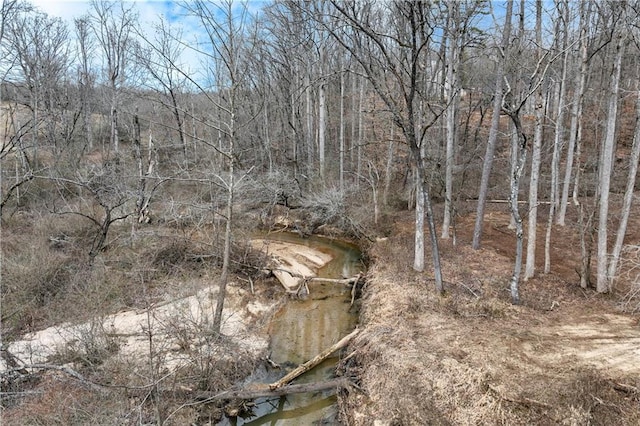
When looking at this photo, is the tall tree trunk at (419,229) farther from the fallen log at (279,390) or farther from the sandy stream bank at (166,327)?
the fallen log at (279,390)

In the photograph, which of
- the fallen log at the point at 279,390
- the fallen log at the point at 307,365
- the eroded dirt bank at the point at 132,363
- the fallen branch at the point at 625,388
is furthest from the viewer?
the fallen log at the point at 307,365

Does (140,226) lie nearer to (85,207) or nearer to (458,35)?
(85,207)

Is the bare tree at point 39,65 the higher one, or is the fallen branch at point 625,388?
the bare tree at point 39,65

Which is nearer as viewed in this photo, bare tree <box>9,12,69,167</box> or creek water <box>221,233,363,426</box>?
creek water <box>221,233,363,426</box>

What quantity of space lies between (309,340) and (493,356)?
4.43 metres

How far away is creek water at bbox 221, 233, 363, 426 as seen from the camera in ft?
22.1

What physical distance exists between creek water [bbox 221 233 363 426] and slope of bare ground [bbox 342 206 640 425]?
0.68 meters

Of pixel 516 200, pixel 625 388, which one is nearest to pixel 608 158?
pixel 516 200

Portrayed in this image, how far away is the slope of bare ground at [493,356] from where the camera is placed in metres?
5.18

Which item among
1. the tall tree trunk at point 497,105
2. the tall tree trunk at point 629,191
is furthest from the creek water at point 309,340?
the tall tree trunk at point 629,191

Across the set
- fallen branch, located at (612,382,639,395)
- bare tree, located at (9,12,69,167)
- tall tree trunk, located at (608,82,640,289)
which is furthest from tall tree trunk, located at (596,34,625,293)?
bare tree, located at (9,12,69,167)

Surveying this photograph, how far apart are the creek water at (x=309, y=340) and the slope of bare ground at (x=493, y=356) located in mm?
680

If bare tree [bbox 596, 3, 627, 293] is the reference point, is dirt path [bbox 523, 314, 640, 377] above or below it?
below

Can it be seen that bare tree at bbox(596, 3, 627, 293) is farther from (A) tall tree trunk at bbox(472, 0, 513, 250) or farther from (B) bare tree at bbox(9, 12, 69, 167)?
(B) bare tree at bbox(9, 12, 69, 167)
